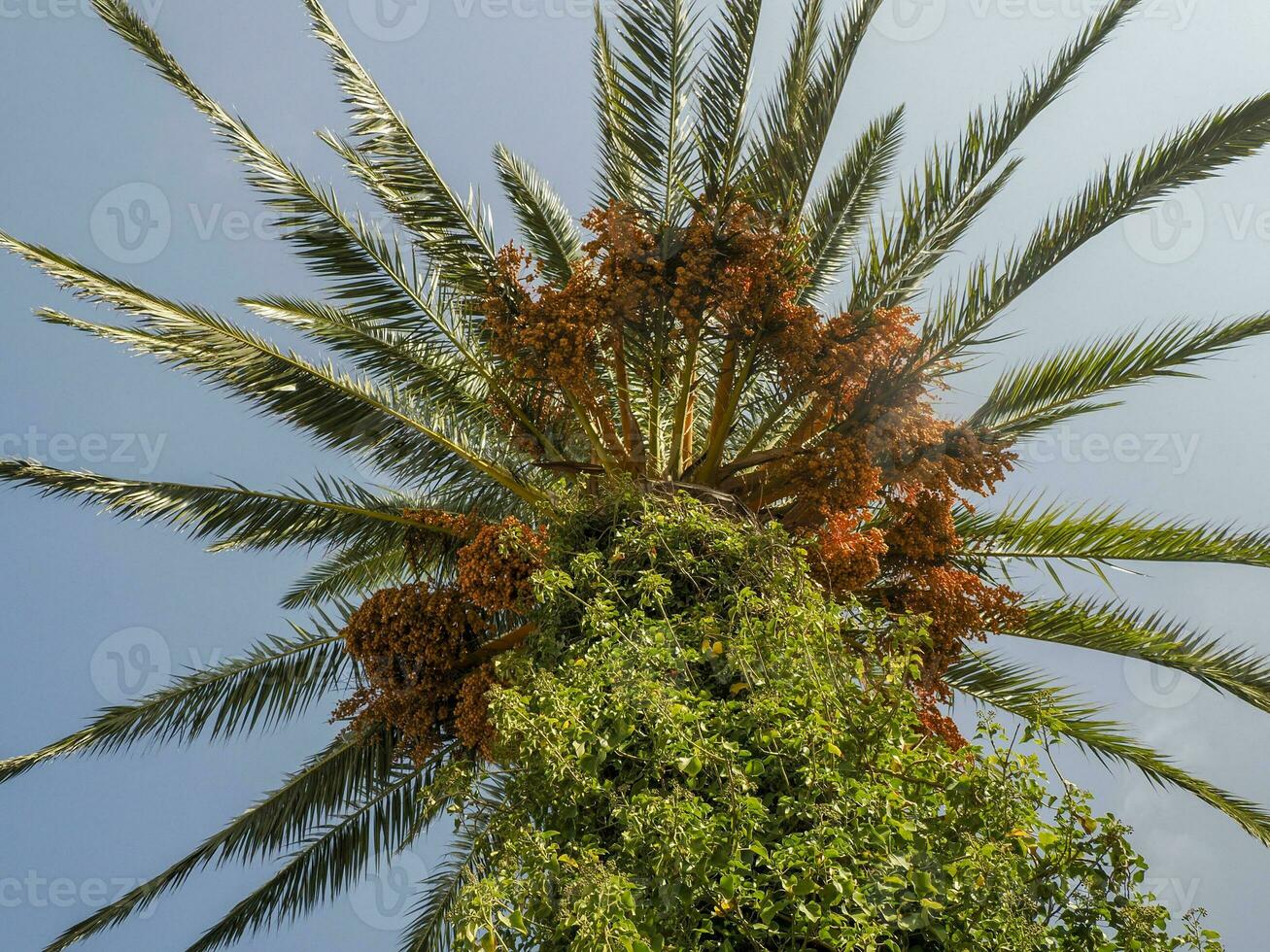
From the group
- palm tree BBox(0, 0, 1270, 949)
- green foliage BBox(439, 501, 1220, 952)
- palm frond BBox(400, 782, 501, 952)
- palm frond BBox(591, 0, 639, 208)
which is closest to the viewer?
green foliage BBox(439, 501, 1220, 952)

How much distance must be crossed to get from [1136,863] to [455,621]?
3.94 m

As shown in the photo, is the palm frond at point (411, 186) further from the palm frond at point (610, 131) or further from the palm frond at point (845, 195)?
the palm frond at point (845, 195)

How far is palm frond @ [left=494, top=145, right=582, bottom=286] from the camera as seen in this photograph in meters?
7.92

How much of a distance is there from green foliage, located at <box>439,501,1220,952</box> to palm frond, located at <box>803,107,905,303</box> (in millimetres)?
3888

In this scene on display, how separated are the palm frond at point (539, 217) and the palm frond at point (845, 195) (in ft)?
6.09

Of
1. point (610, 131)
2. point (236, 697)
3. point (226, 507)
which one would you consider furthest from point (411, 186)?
point (236, 697)

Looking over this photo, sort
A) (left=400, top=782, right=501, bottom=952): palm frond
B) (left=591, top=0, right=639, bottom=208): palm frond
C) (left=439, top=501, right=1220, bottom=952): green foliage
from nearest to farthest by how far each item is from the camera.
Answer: (left=439, top=501, right=1220, bottom=952): green foliage → (left=591, top=0, right=639, bottom=208): palm frond → (left=400, top=782, right=501, bottom=952): palm frond

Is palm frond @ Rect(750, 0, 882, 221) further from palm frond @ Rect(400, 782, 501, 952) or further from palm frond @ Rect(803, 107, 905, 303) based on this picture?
palm frond @ Rect(400, 782, 501, 952)

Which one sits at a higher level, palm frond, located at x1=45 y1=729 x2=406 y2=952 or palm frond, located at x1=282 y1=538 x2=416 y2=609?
palm frond, located at x1=282 y1=538 x2=416 y2=609

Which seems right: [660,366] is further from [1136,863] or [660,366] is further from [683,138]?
[1136,863]

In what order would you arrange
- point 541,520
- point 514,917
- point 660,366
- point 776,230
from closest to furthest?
point 514,917 → point 776,230 → point 660,366 → point 541,520

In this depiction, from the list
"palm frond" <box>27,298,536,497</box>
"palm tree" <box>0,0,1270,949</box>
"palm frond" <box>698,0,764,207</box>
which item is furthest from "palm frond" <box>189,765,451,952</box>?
"palm frond" <box>698,0,764,207</box>

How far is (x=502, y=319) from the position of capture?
5922 mm

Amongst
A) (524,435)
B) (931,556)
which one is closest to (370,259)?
(524,435)
